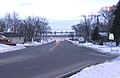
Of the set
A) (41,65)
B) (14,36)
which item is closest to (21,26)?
(14,36)

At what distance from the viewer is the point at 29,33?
153 m

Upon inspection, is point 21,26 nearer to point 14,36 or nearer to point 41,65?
point 14,36

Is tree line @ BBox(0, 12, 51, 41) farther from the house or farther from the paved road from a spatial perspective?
the paved road

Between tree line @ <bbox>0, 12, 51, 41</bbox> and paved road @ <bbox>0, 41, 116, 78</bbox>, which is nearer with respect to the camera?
paved road @ <bbox>0, 41, 116, 78</bbox>

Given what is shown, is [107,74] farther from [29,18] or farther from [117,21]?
[29,18]

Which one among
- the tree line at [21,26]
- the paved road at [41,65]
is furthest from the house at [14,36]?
the paved road at [41,65]

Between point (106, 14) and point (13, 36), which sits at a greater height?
point (106, 14)

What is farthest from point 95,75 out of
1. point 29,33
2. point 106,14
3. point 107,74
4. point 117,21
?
point 29,33

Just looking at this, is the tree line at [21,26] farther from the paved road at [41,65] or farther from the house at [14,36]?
the paved road at [41,65]

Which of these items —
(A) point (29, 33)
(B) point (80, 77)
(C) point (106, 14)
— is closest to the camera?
(B) point (80, 77)

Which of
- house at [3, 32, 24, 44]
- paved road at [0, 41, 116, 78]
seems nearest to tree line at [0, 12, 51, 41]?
house at [3, 32, 24, 44]

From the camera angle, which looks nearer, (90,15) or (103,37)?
(103,37)

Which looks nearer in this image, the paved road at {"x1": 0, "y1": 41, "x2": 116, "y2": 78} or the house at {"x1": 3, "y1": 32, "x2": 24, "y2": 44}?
the paved road at {"x1": 0, "y1": 41, "x2": 116, "y2": 78}

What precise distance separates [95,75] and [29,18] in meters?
153
